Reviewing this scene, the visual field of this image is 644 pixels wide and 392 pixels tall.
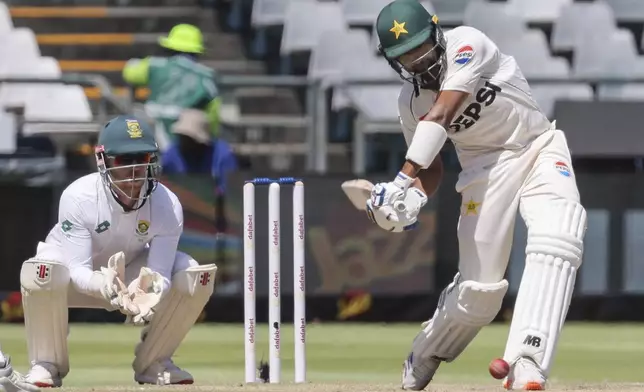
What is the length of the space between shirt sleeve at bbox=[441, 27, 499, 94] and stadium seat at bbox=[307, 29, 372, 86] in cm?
702

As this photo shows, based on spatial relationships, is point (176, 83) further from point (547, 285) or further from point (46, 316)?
point (547, 285)

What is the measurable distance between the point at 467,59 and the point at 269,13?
322 inches

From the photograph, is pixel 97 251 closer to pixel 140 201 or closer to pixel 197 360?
pixel 140 201

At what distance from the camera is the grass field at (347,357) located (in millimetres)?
6871

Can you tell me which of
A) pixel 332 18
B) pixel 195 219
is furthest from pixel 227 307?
pixel 332 18

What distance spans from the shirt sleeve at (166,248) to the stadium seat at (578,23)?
8162 mm

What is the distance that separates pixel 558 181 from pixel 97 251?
6.85ft

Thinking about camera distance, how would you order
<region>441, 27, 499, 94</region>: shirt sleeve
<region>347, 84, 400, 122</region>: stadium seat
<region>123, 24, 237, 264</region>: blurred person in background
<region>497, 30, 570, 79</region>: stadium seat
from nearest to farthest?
<region>441, 27, 499, 94</region>: shirt sleeve < <region>123, 24, 237, 264</region>: blurred person in background < <region>347, 84, 400, 122</region>: stadium seat < <region>497, 30, 570, 79</region>: stadium seat

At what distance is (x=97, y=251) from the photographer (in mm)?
6543

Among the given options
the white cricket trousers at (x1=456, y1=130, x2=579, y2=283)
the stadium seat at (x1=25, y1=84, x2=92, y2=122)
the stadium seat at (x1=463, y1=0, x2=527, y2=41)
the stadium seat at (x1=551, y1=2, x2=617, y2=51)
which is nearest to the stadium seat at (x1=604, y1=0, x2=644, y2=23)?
the stadium seat at (x1=551, y1=2, x2=617, y2=51)

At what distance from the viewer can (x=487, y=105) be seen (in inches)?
247

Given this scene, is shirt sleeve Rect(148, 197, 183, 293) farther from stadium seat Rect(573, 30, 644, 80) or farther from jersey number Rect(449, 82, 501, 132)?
stadium seat Rect(573, 30, 644, 80)

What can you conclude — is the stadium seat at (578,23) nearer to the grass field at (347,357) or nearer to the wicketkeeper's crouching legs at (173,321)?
the grass field at (347,357)

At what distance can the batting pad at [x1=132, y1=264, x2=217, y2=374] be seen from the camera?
6.51 meters
